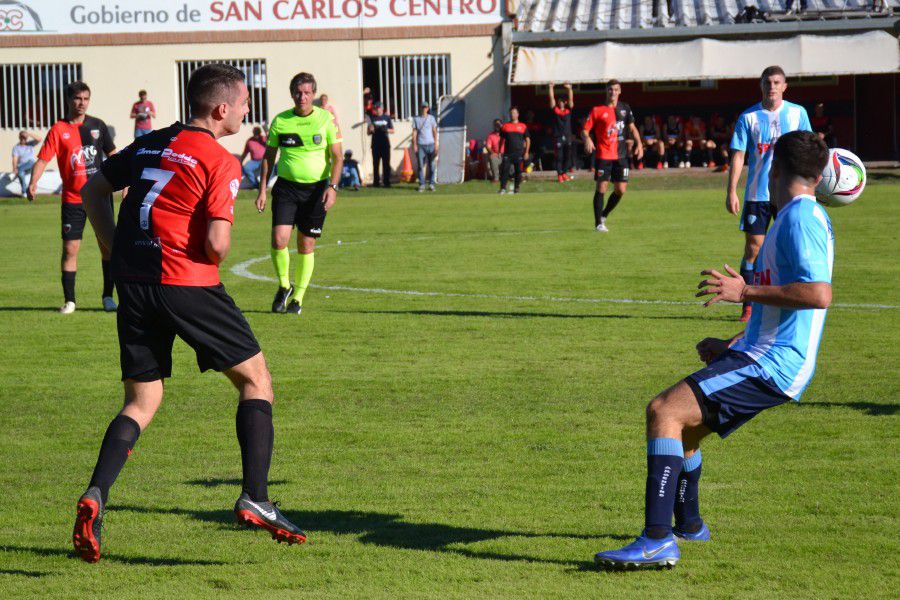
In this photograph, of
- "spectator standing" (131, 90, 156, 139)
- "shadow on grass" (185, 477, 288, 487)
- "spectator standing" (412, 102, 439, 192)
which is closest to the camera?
"shadow on grass" (185, 477, 288, 487)

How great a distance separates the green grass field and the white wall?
78.6 feet

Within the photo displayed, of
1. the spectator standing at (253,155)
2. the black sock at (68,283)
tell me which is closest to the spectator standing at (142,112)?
the spectator standing at (253,155)

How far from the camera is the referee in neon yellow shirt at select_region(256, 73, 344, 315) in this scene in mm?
12312

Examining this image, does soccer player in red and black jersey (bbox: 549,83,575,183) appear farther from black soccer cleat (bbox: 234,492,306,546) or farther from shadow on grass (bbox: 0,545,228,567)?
black soccer cleat (bbox: 234,492,306,546)

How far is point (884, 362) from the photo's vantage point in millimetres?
9234

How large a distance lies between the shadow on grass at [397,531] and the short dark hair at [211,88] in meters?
1.80

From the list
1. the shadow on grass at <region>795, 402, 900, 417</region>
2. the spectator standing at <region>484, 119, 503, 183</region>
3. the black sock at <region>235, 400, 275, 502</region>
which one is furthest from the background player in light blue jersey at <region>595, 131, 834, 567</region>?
the spectator standing at <region>484, 119, 503, 183</region>

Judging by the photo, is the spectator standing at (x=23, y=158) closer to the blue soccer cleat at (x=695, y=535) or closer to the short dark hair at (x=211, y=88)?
the short dark hair at (x=211, y=88)

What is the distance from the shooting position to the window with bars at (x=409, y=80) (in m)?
37.9

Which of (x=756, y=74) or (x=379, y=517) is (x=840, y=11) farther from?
(x=379, y=517)

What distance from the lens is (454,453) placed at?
6738mm

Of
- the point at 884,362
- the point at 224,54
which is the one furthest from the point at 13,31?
the point at 884,362

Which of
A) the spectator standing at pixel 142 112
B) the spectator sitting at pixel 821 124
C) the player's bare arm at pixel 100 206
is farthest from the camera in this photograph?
the spectator sitting at pixel 821 124

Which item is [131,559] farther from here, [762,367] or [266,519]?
[762,367]
